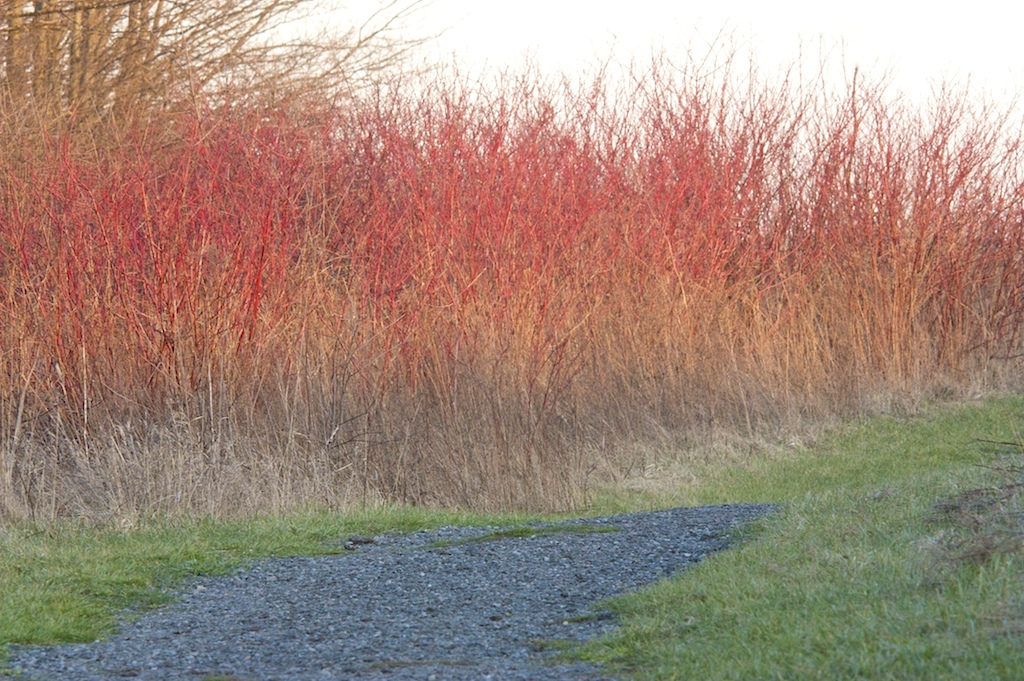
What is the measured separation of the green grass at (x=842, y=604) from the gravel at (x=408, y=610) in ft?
0.98

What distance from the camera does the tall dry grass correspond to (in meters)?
9.56

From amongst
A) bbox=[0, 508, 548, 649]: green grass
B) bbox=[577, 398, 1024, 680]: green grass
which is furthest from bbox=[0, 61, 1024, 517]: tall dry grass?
bbox=[577, 398, 1024, 680]: green grass

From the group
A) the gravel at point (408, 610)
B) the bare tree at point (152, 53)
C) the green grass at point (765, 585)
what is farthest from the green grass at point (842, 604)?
the bare tree at point (152, 53)

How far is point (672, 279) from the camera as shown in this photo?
13.1 metres

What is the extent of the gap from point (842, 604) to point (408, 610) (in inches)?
78.5

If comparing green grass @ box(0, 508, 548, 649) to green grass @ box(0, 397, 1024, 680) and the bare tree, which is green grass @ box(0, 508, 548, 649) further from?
the bare tree

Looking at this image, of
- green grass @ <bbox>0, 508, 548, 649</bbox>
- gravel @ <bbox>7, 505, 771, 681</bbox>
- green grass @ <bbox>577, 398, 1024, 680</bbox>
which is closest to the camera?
green grass @ <bbox>577, 398, 1024, 680</bbox>

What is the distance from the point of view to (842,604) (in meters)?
4.79

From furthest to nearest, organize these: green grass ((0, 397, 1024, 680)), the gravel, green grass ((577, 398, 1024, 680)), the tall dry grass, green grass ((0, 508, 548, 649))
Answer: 1. the tall dry grass
2. green grass ((0, 508, 548, 649))
3. the gravel
4. green grass ((0, 397, 1024, 680))
5. green grass ((577, 398, 1024, 680))

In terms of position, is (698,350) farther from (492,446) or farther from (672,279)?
(492,446)

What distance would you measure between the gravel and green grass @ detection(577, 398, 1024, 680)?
0.30 metres

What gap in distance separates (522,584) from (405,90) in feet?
26.9

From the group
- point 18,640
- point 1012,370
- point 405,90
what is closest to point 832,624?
point 18,640

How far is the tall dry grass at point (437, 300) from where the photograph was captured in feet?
31.4
